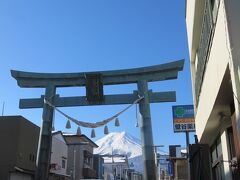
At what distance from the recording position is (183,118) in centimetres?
1681

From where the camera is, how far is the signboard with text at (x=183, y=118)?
16375 millimetres

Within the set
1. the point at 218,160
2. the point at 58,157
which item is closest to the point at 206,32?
the point at 218,160

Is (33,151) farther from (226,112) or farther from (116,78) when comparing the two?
(226,112)

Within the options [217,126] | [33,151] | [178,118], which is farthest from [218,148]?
[33,151]

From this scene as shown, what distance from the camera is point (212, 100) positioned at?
909 cm

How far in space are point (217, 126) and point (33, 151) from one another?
19272mm

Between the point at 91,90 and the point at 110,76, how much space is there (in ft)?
3.87

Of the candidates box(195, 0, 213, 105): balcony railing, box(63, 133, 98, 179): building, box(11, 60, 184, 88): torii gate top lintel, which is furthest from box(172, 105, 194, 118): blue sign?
box(63, 133, 98, 179): building

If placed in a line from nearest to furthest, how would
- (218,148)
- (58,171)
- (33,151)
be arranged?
(218,148)
(33,151)
(58,171)

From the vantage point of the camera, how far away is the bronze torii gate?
62.1ft

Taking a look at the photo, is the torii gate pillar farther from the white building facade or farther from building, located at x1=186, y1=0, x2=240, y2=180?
the white building facade

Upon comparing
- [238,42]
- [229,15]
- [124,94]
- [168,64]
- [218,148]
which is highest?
[168,64]

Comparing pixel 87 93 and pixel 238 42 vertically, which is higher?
pixel 87 93

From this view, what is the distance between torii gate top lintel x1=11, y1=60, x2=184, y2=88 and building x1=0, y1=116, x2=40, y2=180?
20.5ft
